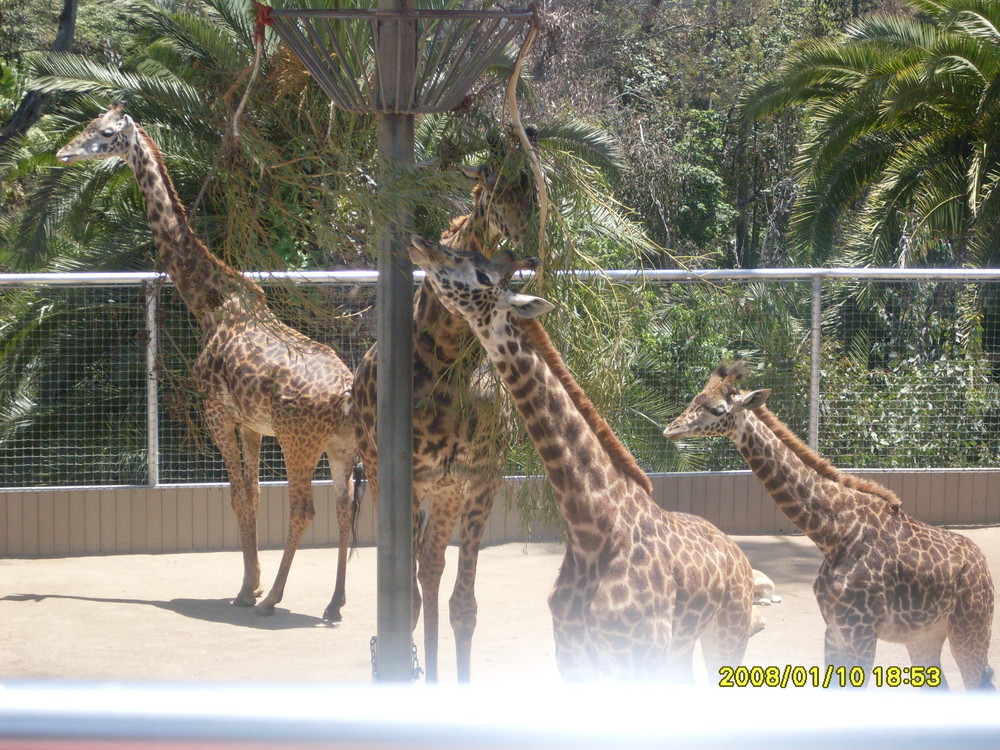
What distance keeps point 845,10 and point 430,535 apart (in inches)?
638

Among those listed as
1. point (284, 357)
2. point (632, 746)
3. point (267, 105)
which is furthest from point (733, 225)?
point (632, 746)

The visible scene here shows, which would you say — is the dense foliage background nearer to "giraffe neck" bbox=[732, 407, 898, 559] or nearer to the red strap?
the red strap

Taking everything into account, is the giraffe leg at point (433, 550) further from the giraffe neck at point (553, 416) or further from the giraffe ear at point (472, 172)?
the giraffe ear at point (472, 172)

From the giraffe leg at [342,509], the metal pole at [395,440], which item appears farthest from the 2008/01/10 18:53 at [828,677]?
the giraffe leg at [342,509]

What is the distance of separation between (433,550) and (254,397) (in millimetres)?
2141

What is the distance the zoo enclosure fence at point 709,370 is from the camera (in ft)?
26.2

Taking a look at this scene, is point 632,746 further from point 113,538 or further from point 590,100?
point 590,100

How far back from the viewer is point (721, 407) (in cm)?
488

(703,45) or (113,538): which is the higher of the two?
(703,45)

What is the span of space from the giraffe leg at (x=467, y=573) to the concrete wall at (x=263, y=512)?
3.07 metres

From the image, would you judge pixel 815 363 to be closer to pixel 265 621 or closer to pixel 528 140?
pixel 265 621

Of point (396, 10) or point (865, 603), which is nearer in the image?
point (396, 10)

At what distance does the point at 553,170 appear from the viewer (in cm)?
336

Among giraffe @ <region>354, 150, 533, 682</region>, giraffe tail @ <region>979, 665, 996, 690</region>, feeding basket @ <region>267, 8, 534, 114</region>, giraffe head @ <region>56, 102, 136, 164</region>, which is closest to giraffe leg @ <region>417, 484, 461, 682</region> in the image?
giraffe @ <region>354, 150, 533, 682</region>
